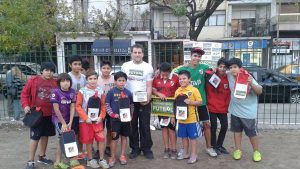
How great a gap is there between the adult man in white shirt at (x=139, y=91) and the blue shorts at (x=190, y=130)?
60 cm

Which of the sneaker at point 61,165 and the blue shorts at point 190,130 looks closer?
the sneaker at point 61,165

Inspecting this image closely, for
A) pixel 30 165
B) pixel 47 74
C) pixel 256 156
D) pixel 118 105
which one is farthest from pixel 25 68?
pixel 256 156

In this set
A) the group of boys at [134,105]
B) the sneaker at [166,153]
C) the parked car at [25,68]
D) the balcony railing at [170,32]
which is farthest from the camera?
the balcony railing at [170,32]

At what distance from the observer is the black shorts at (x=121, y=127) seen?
5316mm

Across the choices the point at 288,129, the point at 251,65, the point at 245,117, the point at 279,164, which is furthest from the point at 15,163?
the point at 251,65

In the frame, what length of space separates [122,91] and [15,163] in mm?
2275

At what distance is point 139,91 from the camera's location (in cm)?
547

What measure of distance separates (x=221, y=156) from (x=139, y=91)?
1879mm

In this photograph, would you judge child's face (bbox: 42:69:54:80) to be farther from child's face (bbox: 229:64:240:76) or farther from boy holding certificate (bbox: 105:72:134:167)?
child's face (bbox: 229:64:240:76)

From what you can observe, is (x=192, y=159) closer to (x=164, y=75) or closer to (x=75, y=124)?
(x=164, y=75)

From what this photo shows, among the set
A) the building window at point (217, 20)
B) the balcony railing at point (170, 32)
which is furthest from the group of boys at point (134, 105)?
the building window at point (217, 20)

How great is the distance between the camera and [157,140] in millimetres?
6887

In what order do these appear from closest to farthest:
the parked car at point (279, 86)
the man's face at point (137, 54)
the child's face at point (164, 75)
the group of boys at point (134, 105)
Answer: the group of boys at point (134, 105) → the man's face at point (137, 54) → the child's face at point (164, 75) → the parked car at point (279, 86)

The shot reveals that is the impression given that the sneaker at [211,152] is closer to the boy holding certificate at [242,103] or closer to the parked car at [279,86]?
the boy holding certificate at [242,103]
